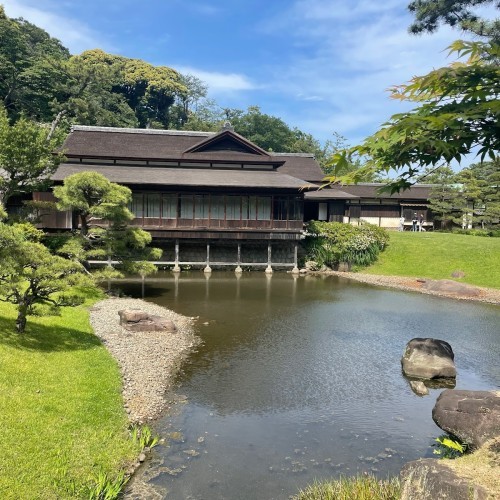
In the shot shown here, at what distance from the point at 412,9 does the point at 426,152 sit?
626 inches

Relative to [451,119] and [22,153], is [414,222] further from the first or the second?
[451,119]

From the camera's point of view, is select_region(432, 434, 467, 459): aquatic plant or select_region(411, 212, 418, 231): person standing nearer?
select_region(432, 434, 467, 459): aquatic plant

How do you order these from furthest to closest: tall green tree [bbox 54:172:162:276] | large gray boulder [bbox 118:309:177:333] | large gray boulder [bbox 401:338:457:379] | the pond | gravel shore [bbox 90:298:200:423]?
tall green tree [bbox 54:172:162:276]
large gray boulder [bbox 118:309:177:333]
large gray boulder [bbox 401:338:457:379]
gravel shore [bbox 90:298:200:423]
the pond

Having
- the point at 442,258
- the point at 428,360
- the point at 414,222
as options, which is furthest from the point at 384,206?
the point at 428,360

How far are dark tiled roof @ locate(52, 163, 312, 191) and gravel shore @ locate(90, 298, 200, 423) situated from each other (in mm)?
11854

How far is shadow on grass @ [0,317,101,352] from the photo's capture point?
10891 mm

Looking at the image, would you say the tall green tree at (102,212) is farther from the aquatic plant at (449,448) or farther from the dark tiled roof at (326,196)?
the dark tiled roof at (326,196)

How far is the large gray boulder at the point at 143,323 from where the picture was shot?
15.5 meters

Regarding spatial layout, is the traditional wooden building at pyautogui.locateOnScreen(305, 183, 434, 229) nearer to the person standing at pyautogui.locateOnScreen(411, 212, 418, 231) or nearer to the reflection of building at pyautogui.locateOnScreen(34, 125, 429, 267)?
the person standing at pyautogui.locateOnScreen(411, 212, 418, 231)

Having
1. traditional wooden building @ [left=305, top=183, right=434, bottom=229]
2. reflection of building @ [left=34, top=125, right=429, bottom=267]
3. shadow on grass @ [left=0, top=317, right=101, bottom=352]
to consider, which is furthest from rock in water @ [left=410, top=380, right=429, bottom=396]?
traditional wooden building @ [left=305, top=183, right=434, bottom=229]

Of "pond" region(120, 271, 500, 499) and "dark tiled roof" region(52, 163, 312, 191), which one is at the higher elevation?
"dark tiled roof" region(52, 163, 312, 191)

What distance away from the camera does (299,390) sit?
37.0 ft

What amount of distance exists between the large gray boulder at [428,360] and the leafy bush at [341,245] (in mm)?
18916

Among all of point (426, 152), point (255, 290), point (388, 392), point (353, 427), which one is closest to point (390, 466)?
point (353, 427)
